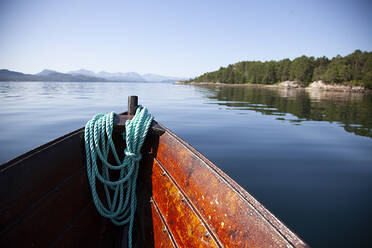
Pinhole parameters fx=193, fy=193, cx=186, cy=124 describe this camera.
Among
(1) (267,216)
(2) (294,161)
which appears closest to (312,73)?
(2) (294,161)

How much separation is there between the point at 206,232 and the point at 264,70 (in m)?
102

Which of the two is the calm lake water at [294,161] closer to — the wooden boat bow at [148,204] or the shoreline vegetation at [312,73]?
the wooden boat bow at [148,204]

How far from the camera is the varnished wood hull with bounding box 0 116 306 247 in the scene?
1124mm

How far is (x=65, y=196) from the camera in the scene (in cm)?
178

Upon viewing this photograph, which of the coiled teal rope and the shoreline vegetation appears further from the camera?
the shoreline vegetation

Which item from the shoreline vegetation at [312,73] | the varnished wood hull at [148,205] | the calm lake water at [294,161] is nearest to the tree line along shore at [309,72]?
the shoreline vegetation at [312,73]

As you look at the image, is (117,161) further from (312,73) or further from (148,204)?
(312,73)

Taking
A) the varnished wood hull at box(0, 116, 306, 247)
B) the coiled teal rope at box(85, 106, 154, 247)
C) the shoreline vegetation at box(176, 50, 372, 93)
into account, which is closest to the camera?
the varnished wood hull at box(0, 116, 306, 247)

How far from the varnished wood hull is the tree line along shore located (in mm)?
75833

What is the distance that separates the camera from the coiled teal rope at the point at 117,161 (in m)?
1.93

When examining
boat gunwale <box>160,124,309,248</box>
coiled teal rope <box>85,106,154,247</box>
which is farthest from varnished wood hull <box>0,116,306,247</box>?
coiled teal rope <box>85,106,154,247</box>

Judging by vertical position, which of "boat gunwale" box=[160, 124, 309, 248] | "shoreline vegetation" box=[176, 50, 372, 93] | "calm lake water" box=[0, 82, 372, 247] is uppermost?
"shoreline vegetation" box=[176, 50, 372, 93]

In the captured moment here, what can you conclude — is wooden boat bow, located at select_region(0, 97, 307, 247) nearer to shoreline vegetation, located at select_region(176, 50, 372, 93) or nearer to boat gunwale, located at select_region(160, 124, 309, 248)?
boat gunwale, located at select_region(160, 124, 309, 248)

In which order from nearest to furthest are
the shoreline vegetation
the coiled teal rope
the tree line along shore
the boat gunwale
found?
the boat gunwale
the coiled teal rope
the shoreline vegetation
the tree line along shore
